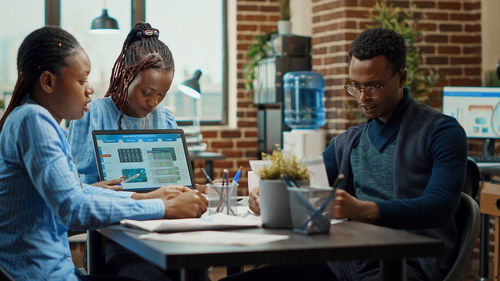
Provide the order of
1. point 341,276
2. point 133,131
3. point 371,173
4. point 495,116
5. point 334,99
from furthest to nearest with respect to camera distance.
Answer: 1. point 334,99
2. point 495,116
3. point 133,131
4. point 371,173
5. point 341,276

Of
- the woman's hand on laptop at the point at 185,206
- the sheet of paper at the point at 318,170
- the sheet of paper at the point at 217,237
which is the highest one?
the sheet of paper at the point at 318,170

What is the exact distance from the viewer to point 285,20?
538 cm

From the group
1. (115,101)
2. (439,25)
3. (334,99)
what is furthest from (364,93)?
(439,25)

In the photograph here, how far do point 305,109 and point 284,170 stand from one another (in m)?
4.00

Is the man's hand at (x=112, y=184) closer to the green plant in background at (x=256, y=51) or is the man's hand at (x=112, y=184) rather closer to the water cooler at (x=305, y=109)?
the water cooler at (x=305, y=109)

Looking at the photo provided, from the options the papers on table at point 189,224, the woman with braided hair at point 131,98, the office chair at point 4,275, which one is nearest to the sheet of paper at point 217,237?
the papers on table at point 189,224

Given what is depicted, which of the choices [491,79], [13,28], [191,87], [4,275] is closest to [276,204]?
[4,275]

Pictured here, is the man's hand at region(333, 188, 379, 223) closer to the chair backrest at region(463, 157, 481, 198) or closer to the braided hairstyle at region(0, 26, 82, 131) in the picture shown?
the braided hairstyle at region(0, 26, 82, 131)

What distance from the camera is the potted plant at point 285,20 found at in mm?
5328

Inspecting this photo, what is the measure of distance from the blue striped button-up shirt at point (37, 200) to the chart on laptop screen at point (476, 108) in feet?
11.2

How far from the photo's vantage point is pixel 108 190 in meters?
1.82

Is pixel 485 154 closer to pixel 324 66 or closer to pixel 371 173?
pixel 324 66

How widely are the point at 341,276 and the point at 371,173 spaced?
323 millimetres

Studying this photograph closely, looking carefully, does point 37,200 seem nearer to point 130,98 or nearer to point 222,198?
point 222,198
